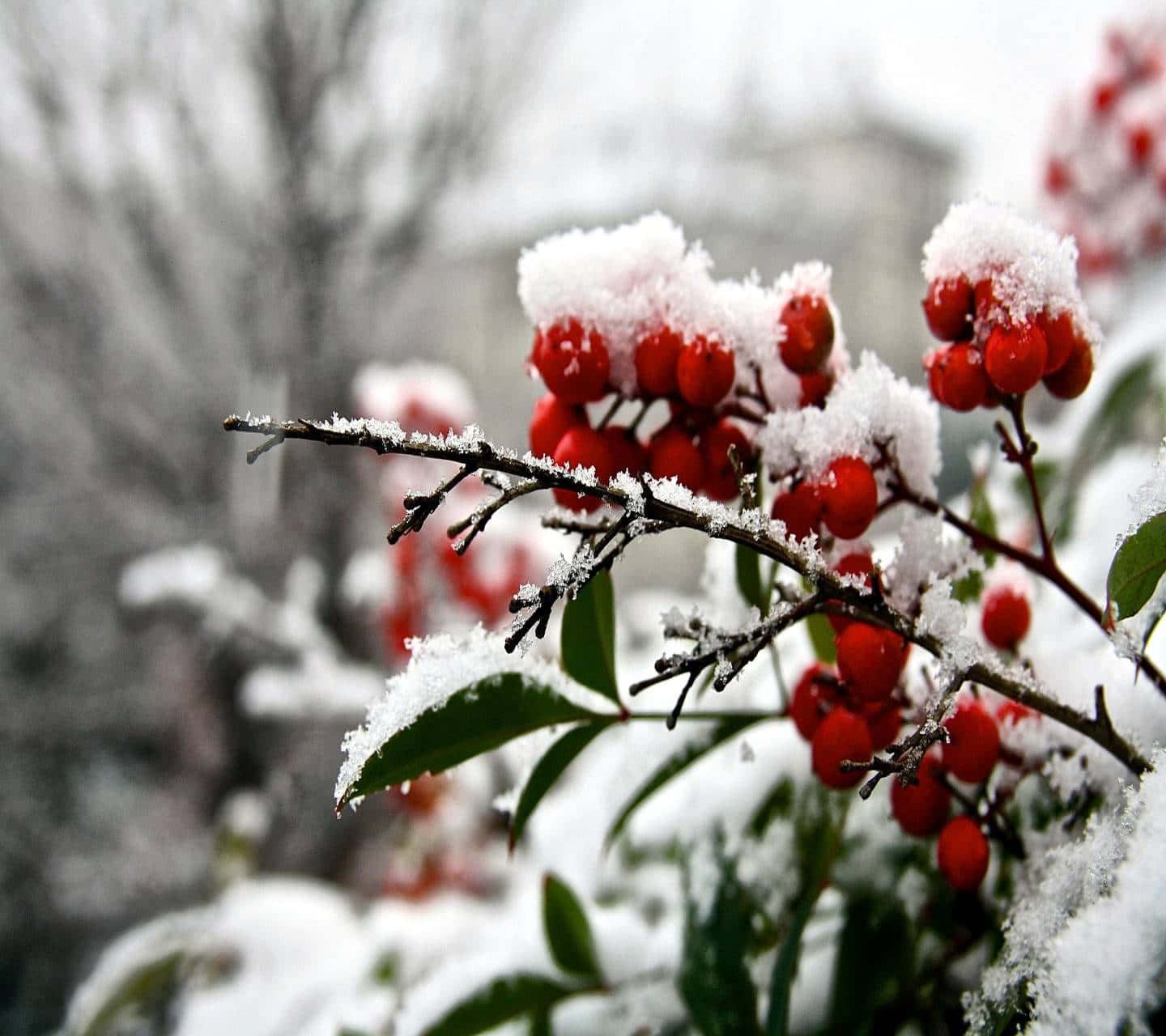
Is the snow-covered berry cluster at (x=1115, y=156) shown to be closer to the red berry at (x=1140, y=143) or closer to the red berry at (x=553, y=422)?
the red berry at (x=1140, y=143)

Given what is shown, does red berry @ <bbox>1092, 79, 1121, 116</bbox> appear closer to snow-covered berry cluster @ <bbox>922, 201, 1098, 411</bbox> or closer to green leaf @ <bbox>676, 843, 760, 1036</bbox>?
snow-covered berry cluster @ <bbox>922, 201, 1098, 411</bbox>

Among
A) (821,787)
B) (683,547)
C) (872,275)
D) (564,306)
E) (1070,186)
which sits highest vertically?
(872,275)

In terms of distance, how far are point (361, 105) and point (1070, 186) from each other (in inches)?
131

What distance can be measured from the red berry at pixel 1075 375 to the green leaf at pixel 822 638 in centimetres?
14

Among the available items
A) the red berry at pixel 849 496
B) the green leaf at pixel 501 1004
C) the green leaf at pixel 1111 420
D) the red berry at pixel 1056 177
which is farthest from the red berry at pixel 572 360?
the red berry at pixel 1056 177

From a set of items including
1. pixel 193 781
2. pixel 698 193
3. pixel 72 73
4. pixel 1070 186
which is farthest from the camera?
pixel 698 193

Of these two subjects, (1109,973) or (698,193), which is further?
(698,193)

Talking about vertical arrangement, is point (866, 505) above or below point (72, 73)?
below

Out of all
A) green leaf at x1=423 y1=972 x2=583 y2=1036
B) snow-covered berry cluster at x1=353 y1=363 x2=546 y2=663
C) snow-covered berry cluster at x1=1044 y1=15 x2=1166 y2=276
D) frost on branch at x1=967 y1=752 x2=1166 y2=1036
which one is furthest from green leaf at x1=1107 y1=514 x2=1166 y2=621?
snow-covered berry cluster at x1=353 y1=363 x2=546 y2=663

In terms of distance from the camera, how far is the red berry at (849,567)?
353 mm

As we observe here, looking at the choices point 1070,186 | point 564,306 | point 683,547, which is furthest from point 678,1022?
point 683,547

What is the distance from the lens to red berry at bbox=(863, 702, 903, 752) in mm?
376

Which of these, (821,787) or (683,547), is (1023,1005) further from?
(683,547)

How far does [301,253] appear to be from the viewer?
3877 mm
